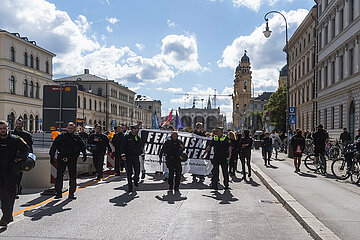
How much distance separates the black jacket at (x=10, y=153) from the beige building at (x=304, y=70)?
4060cm

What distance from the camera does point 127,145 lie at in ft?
38.7

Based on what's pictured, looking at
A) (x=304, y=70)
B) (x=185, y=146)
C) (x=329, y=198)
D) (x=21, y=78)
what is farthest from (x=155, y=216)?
(x=21, y=78)

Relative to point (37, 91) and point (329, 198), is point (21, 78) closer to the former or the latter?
point (37, 91)

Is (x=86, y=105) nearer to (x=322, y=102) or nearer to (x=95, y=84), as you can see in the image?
(x=95, y=84)

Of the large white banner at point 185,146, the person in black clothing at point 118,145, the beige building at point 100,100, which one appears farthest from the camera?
the beige building at point 100,100

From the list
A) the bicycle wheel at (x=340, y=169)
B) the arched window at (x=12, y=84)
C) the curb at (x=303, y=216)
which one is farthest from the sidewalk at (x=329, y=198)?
the arched window at (x=12, y=84)

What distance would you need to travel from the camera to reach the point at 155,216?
800 cm

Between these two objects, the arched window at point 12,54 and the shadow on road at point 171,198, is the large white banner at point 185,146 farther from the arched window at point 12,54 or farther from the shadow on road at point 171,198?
the arched window at point 12,54

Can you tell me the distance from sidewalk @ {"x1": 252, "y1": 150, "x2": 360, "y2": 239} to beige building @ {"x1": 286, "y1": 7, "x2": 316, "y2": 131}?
31.7 meters

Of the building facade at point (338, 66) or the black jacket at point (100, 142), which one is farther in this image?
the building facade at point (338, 66)

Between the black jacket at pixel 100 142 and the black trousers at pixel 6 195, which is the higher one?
the black jacket at pixel 100 142

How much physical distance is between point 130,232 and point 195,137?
27.5 ft

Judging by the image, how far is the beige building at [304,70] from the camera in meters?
45.5

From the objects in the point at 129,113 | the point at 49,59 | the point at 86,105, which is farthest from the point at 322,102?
the point at 129,113
